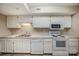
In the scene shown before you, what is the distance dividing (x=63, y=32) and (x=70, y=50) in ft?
2.79

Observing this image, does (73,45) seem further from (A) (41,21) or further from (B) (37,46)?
(A) (41,21)

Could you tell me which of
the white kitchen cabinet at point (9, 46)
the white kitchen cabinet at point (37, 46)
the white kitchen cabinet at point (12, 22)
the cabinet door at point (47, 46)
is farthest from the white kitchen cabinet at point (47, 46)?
the white kitchen cabinet at point (12, 22)

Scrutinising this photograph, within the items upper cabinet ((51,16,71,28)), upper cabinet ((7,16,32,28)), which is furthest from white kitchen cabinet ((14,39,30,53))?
upper cabinet ((51,16,71,28))

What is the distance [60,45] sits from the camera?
4184mm

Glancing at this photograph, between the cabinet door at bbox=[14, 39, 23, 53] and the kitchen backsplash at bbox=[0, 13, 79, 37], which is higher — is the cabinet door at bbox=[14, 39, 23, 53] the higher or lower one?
the lower one

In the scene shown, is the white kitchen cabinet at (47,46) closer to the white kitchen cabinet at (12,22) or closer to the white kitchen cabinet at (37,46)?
the white kitchen cabinet at (37,46)

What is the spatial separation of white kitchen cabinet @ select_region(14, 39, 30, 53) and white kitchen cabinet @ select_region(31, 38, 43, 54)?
0.18m

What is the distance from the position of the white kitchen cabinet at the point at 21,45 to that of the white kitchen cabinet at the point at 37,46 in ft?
0.58

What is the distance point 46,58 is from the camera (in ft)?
2.58

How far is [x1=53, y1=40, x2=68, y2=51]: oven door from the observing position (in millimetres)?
4164

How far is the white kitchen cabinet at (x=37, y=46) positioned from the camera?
428 centimetres

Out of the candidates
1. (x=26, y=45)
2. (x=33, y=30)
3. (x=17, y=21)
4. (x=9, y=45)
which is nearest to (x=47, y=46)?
(x=26, y=45)

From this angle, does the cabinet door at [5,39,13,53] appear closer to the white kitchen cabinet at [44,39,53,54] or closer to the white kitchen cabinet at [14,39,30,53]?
the white kitchen cabinet at [14,39,30,53]

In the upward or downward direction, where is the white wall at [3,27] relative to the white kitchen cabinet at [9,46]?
upward
